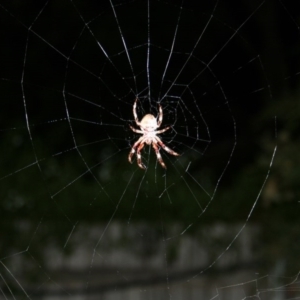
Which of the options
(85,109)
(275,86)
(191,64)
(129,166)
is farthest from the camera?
(191,64)

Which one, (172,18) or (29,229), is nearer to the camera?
(29,229)

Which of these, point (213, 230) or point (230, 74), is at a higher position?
point (230, 74)

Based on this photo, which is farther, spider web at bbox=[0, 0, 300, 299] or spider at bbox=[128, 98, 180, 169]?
spider web at bbox=[0, 0, 300, 299]

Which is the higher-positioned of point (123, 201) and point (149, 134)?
point (123, 201)

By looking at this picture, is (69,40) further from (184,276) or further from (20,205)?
(184,276)

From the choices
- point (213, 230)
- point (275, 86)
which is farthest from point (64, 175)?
point (275, 86)

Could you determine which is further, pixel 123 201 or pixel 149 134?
pixel 123 201

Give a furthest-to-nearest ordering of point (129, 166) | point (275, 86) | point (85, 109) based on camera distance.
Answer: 1. point (85, 109)
2. point (275, 86)
3. point (129, 166)

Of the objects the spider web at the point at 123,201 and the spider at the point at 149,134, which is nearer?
the spider at the point at 149,134

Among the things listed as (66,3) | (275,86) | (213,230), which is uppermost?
(66,3)
